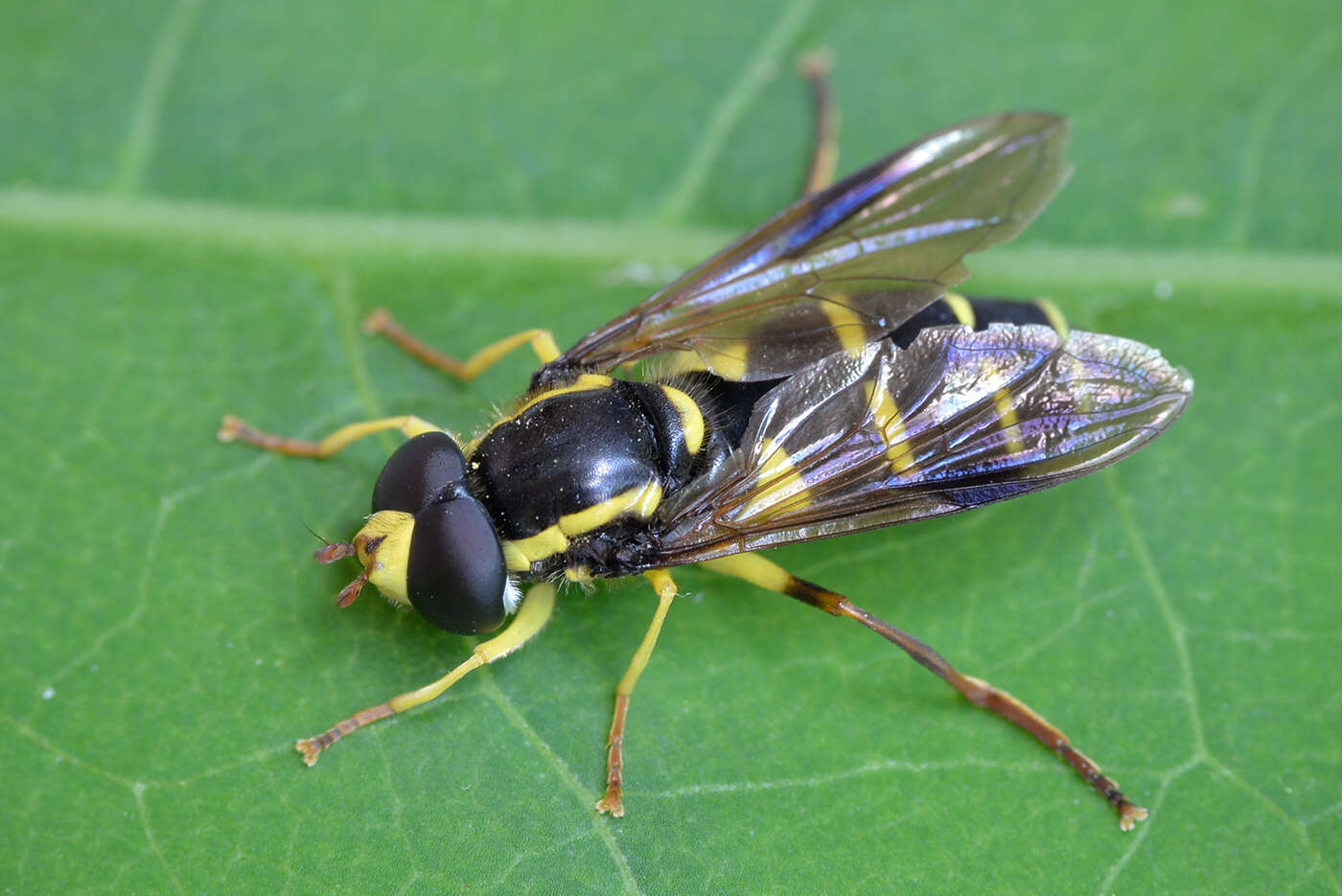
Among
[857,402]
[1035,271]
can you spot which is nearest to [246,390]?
[857,402]

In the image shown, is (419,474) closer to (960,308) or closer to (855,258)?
(855,258)

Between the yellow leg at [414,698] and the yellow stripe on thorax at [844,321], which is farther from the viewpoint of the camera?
the yellow stripe on thorax at [844,321]

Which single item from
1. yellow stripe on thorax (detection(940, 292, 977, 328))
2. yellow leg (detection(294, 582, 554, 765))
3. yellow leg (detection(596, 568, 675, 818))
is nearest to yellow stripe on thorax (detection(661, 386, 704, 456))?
yellow leg (detection(596, 568, 675, 818))

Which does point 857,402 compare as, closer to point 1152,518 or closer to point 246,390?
point 1152,518

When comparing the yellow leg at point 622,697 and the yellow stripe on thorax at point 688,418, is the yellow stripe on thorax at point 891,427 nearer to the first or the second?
the yellow stripe on thorax at point 688,418

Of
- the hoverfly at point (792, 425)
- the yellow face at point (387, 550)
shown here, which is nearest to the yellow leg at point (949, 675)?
the hoverfly at point (792, 425)

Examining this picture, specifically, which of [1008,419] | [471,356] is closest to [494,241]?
[471,356]
